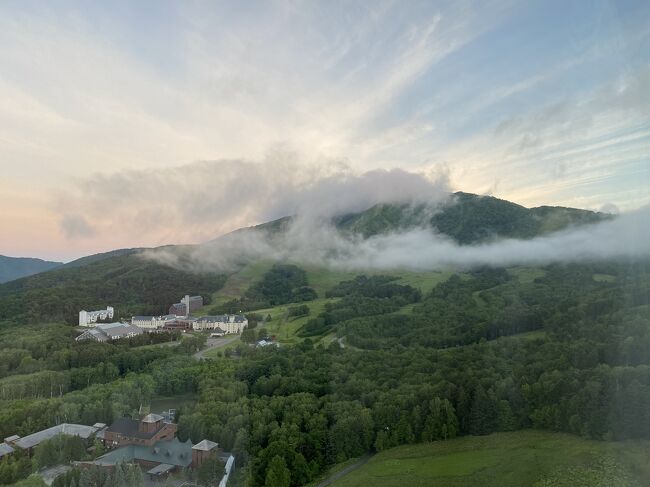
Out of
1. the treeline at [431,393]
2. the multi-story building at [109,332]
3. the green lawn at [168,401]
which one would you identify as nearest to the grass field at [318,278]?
the multi-story building at [109,332]

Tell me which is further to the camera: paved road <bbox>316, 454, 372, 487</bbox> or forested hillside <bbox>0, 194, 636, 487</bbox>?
forested hillside <bbox>0, 194, 636, 487</bbox>

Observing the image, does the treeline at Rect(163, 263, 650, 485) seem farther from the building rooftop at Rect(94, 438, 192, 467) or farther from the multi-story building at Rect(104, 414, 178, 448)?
the multi-story building at Rect(104, 414, 178, 448)

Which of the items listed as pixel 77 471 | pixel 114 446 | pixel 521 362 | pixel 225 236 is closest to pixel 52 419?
pixel 114 446

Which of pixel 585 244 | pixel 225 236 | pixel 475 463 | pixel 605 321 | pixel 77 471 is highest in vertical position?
pixel 225 236

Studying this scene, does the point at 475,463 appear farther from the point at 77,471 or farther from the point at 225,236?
the point at 225,236

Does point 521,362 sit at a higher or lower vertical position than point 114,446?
higher

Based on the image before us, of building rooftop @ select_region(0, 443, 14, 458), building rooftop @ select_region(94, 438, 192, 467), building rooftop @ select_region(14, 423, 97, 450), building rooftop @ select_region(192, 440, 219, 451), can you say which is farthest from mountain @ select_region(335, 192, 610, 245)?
building rooftop @ select_region(0, 443, 14, 458)
